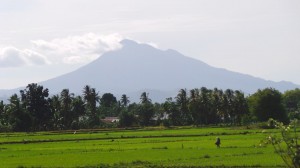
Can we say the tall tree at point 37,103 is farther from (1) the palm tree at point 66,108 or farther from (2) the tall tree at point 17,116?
(2) the tall tree at point 17,116

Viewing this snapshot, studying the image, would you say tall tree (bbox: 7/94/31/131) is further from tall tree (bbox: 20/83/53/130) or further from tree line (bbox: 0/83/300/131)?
tall tree (bbox: 20/83/53/130)

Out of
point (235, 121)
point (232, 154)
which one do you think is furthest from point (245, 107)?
point (232, 154)

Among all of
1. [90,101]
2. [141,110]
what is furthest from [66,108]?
[141,110]

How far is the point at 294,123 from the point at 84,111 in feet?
240

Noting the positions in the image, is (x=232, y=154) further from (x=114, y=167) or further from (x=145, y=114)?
(x=145, y=114)

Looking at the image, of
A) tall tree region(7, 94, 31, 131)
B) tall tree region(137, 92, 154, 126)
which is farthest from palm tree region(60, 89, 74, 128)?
tall tree region(137, 92, 154, 126)

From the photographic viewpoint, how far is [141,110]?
85.1 meters

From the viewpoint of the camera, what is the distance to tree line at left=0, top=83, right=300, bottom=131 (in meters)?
69.6

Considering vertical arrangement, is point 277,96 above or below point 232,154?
above

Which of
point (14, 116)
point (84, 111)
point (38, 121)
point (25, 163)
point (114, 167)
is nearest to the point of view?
point (114, 167)

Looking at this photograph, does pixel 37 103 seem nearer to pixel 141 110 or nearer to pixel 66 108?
pixel 66 108

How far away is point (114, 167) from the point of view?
18656 mm

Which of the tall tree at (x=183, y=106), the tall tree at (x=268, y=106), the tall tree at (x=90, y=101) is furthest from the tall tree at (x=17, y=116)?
the tall tree at (x=268, y=106)

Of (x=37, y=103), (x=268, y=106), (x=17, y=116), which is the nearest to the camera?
(x=17, y=116)
